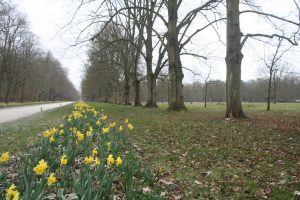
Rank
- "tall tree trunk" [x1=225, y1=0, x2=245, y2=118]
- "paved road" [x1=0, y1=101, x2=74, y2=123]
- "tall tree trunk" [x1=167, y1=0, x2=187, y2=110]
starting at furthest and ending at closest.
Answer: "paved road" [x1=0, y1=101, x2=74, y2=123], "tall tree trunk" [x1=167, y1=0, x2=187, y2=110], "tall tree trunk" [x1=225, y1=0, x2=245, y2=118]

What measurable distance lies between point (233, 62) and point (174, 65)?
19.8ft

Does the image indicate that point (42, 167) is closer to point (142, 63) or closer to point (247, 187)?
point (247, 187)

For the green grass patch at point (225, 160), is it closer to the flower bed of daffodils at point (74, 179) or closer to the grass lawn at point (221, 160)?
the grass lawn at point (221, 160)

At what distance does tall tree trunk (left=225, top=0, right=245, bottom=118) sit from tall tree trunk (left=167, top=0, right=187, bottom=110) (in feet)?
18.4

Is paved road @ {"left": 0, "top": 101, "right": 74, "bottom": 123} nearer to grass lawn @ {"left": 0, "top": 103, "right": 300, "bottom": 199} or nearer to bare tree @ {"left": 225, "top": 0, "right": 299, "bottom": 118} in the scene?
grass lawn @ {"left": 0, "top": 103, "right": 300, "bottom": 199}

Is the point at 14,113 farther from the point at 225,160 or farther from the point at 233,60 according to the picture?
the point at 225,160

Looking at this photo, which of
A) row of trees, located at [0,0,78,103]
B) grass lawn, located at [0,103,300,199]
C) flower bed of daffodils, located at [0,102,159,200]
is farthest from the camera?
row of trees, located at [0,0,78,103]

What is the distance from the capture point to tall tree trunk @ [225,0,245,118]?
487 inches

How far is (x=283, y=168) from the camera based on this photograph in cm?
558

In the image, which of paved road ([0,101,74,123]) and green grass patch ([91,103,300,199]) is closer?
green grass patch ([91,103,300,199])

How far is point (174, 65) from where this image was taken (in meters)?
18.0

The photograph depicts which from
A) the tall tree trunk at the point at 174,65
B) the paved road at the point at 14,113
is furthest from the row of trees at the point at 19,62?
the tall tree trunk at the point at 174,65

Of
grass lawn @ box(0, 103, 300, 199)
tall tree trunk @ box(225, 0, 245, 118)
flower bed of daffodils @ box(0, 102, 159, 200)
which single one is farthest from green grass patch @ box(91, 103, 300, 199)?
tall tree trunk @ box(225, 0, 245, 118)

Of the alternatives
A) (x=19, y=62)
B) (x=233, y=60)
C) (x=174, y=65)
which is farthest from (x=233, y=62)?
(x=19, y=62)
